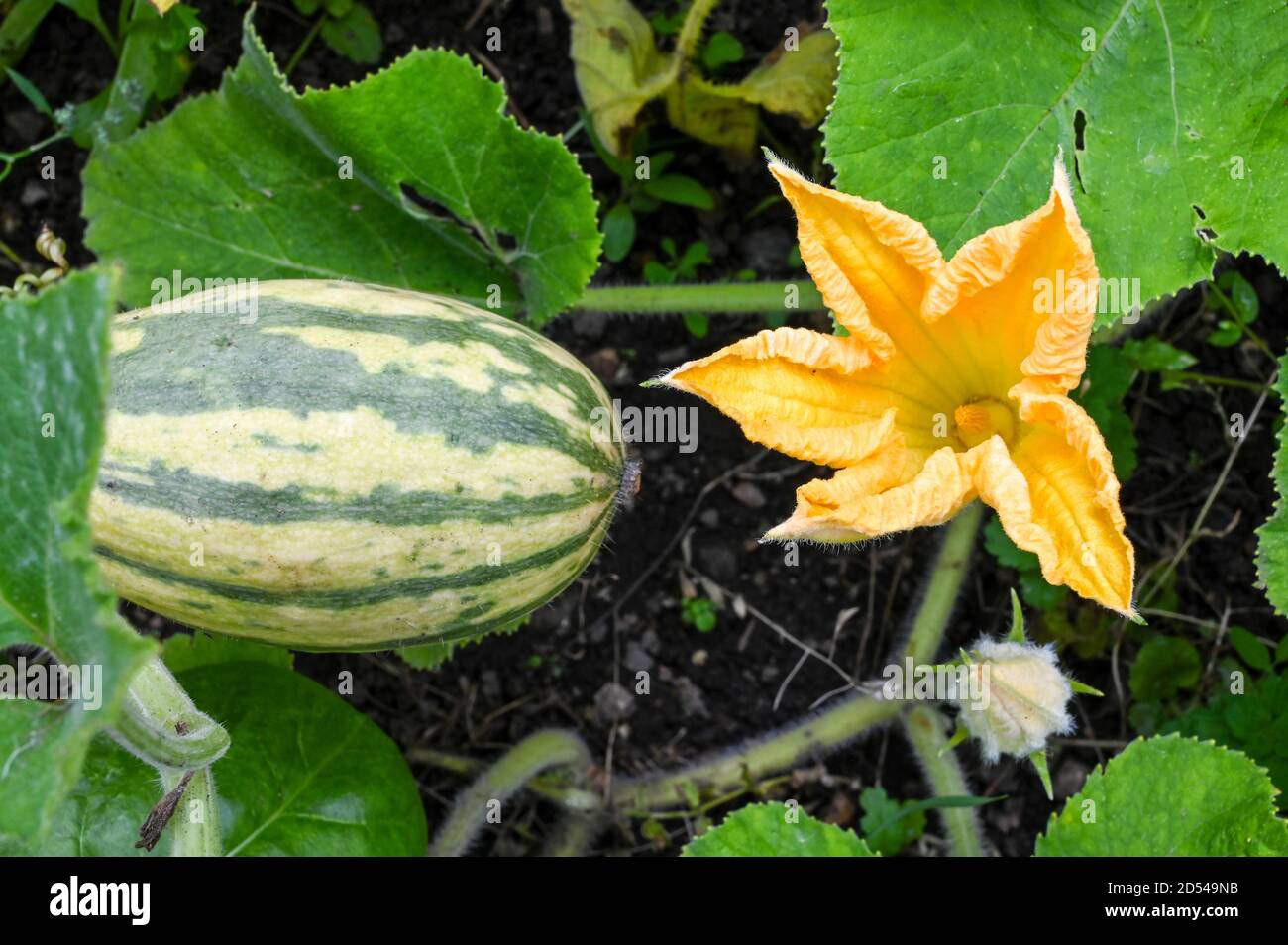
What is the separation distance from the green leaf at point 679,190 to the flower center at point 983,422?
3.38 feet

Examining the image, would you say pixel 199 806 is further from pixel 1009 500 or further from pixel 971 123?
pixel 971 123

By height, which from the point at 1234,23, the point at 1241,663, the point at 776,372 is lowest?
the point at 1241,663

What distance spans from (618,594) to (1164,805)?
1314 millimetres

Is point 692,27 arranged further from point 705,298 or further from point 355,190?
point 355,190

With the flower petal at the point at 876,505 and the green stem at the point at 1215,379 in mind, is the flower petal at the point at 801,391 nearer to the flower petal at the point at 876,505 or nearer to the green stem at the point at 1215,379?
the flower petal at the point at 876,505

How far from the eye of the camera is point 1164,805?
2.29 meters

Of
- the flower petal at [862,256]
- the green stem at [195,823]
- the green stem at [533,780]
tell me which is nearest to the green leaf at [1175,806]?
the flower petal at [862,256]

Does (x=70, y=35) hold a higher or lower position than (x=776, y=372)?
higher

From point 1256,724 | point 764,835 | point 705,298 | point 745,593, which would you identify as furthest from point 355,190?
point 1256,724

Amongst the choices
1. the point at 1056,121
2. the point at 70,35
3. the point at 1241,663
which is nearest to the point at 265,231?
the point at 70,35

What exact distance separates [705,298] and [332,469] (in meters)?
1.12

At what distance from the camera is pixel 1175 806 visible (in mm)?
2285

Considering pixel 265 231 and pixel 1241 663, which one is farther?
pixel 1241 663
